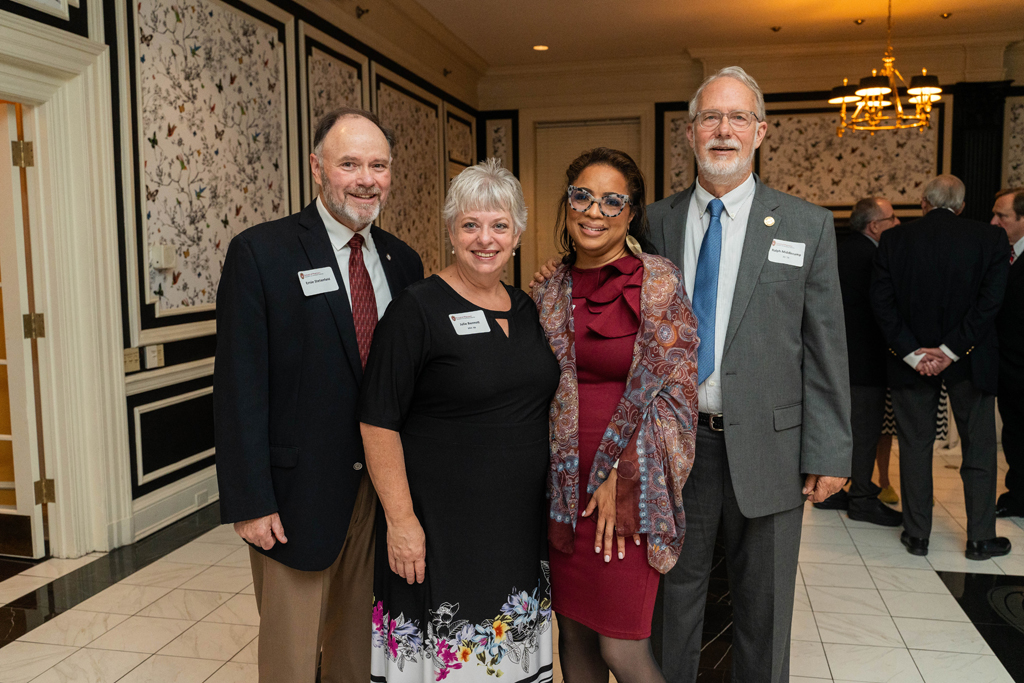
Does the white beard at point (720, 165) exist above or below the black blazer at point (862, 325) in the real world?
above

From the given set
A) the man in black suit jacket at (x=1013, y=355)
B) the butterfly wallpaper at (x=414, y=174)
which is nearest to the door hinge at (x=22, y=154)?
the butterfly wallpaper at (x=414, y=174)

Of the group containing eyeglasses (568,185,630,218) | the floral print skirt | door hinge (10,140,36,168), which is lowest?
the floral print skirt

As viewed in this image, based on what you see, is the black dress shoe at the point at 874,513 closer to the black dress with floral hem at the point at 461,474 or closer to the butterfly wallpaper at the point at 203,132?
the black dress with floral hem at the point at 461,474

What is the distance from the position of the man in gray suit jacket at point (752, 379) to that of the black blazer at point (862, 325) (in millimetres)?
2504

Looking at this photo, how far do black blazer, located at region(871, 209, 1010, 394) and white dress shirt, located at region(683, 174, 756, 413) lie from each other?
217 centimetres

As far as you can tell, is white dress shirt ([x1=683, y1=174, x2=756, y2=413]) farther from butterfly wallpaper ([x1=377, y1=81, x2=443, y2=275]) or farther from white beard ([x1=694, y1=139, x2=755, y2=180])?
butterfly wallpaper ([x1=377, y1=81, x2=443, y2=275])

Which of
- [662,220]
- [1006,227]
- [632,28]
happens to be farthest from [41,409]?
[632,28]

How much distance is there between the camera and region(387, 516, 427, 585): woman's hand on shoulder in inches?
66.4

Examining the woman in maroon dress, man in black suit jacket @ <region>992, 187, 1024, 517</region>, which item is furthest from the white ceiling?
the woman in maroon dress

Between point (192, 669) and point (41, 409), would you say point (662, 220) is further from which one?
point (41, 409)

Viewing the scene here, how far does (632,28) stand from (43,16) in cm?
565

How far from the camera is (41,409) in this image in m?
3.54

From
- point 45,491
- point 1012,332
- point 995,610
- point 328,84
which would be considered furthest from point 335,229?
point 328,84

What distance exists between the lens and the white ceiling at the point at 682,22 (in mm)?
6832
